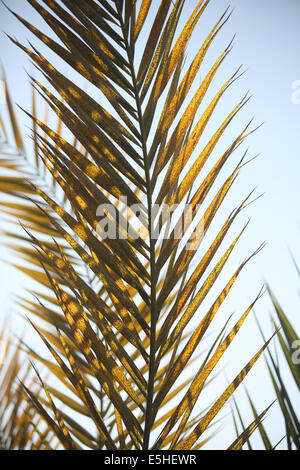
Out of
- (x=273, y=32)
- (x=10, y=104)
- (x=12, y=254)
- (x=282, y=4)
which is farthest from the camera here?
(x=282, y=4)

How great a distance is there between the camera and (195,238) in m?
0.39

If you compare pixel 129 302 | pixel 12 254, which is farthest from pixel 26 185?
pixel 129 302

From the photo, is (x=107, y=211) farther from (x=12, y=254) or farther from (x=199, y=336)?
(x=12, y=254)

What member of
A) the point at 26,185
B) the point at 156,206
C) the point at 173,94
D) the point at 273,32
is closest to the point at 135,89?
the point at 173,94

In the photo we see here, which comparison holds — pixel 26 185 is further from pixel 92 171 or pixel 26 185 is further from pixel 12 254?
pixel 92 171

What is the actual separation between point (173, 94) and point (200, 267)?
0.81 ft

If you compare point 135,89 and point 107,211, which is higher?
point 135,89

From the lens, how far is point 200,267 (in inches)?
14.5

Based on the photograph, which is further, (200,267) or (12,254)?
(12,254)
